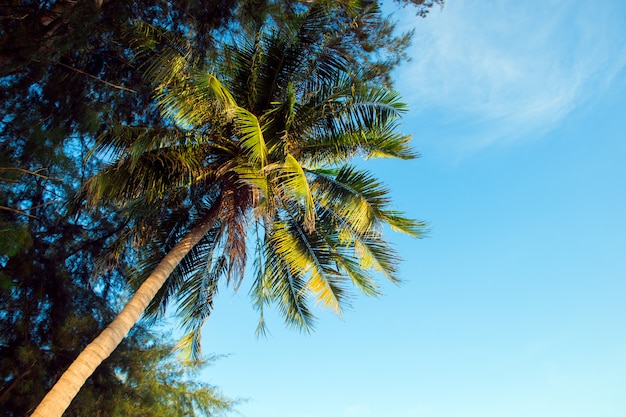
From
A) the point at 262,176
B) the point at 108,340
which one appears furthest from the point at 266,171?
the point at 108,340

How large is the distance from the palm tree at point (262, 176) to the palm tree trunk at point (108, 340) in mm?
28

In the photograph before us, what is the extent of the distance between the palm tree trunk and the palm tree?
0.03m

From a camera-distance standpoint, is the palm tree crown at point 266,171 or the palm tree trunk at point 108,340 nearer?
the palm tree trunk at point 108,340

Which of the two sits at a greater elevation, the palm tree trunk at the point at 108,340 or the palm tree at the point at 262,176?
the palm tree at the point at 262,176

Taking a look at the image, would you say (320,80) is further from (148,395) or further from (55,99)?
(148,395)

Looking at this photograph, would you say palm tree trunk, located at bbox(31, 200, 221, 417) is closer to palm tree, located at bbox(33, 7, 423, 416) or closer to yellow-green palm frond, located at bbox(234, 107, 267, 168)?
palm tree, located at bbox(33, 7, 423, 416)

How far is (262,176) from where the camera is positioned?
688 centimetres

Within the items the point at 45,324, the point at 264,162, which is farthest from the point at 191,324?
the point at 264,162

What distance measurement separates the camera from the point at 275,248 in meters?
8.59

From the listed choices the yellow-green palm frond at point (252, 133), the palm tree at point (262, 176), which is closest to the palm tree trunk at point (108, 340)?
the palm tree at point (262, 176)

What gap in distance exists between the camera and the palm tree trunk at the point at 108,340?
5.00 metres

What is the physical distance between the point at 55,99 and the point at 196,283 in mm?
3581

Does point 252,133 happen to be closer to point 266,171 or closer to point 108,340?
point 266,171

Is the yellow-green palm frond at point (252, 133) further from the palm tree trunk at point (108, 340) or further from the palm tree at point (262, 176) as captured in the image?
the palm tree trunk at point (108, 340)
